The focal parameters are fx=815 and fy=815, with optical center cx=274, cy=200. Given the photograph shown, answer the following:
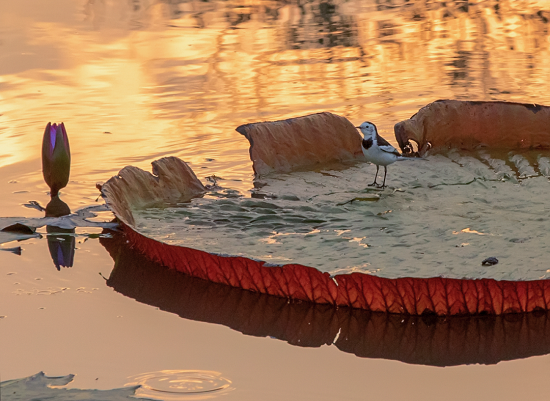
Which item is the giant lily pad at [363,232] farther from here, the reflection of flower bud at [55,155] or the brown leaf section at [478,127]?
the reflection of flower bud at [55,155]

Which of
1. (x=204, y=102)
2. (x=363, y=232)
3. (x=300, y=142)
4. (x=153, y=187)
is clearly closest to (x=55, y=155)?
(x=153, y=187)

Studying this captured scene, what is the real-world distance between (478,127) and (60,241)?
2.37 metres

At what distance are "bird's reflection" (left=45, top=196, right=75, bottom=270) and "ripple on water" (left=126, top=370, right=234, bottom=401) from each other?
0.99 metres

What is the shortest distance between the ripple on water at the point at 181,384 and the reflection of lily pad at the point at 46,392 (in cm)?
12

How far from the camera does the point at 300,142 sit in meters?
4.29

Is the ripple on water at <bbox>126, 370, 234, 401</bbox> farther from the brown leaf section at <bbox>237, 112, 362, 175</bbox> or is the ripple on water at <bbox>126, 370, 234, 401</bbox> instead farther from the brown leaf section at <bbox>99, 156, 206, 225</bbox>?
the brown leaf section at <bbox>237, 112, 362, 175</bbox>

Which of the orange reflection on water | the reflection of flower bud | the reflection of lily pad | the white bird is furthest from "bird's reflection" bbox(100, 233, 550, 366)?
the white bird

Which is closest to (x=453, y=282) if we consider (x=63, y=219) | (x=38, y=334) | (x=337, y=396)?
(x=337, y=396)

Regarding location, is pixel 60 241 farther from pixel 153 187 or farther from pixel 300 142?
pixel 300 142

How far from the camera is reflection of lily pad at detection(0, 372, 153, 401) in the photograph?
Answer: 190 cm

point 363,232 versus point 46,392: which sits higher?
point 46,392

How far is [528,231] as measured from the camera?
10.4ft

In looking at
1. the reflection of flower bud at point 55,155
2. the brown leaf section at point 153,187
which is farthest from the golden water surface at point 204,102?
the brown leaf section at point 153,187

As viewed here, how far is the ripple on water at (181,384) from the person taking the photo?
7.16 ft
